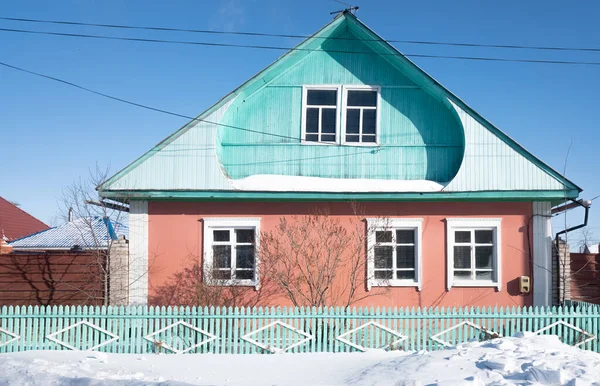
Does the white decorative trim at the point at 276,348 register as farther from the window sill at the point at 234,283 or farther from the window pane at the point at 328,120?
the window pane at the point at 328,120

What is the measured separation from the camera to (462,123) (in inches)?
464

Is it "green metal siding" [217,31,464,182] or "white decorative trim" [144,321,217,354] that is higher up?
"green metal siding" [217,31,464,182]

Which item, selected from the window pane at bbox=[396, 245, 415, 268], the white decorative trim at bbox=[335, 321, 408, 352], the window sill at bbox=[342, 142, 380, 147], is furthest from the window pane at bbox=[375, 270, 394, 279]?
the window sill at bbox=[342, 142, 380, 147]

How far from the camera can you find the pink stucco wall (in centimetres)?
1173

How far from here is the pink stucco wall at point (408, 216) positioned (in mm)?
11734

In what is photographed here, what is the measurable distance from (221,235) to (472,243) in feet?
18.7

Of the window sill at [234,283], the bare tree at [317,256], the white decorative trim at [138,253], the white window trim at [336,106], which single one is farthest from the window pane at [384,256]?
the white decorative trim at [138,253]

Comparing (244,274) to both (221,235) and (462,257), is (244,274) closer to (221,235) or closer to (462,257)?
(221,235)

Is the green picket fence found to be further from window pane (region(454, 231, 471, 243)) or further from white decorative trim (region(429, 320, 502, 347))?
window pane (region(454, 231, 471, 243))

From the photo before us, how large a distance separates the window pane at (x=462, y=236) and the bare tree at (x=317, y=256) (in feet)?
6.75

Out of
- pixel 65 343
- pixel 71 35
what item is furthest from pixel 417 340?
pixel 71 35

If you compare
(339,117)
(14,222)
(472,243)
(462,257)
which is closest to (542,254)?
(472,243)

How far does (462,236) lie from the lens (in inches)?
472

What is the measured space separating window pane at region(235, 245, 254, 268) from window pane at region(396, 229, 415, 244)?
335 cm
